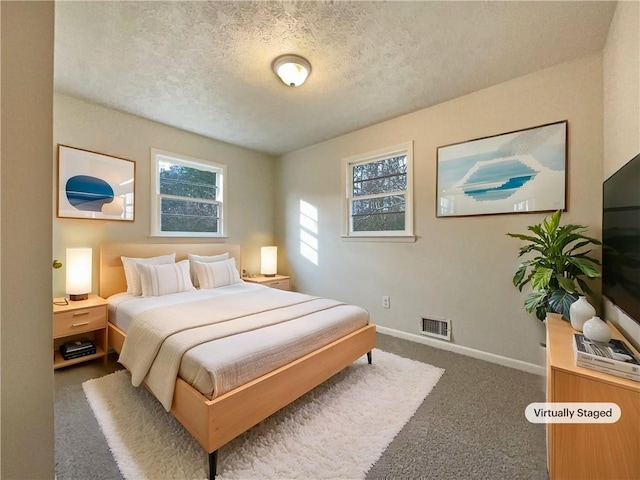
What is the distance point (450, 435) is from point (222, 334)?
1521mm

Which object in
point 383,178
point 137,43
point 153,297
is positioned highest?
point 137,43

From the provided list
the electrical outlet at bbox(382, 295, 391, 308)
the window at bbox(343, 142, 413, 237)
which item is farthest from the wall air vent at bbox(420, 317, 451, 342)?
the window at bbox(343, 142, 413, 237)

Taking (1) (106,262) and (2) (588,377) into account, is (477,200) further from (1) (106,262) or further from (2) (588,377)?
(1) (106,262)

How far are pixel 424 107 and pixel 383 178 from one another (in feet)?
2.94

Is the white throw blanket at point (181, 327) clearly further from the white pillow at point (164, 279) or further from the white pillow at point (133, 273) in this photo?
the white pillow at point (133, 273)

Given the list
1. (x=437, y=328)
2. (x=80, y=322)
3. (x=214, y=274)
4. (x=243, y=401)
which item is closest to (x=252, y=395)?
(x=243, y=401)

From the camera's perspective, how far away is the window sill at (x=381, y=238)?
3.08m

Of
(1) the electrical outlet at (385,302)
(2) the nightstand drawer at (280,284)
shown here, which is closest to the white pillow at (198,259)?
(2) the nightstand drawer at (280,284)

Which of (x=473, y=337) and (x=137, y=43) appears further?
(x=473, y=337)

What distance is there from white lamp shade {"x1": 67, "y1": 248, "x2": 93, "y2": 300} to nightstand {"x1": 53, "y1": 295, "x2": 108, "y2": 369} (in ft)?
0.31

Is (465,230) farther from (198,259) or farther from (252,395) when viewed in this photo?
(198,259)

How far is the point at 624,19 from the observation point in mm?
1561

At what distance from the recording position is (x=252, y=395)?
4.75ft

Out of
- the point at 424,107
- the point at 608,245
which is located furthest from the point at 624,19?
the point at 424,107
